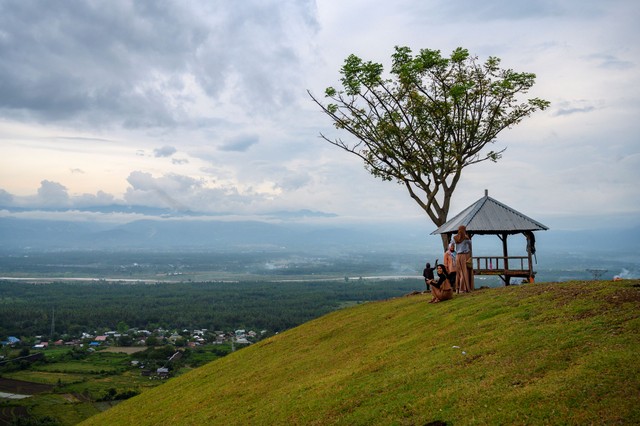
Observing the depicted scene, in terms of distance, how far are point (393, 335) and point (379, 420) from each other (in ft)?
24.5

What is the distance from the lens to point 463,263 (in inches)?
795

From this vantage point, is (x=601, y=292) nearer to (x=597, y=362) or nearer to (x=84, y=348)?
(x=597, y=362)

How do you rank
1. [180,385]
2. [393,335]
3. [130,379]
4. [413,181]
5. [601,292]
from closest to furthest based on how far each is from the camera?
[601,292]
[393,335]
[180,385]
[413,181]
[130,379]

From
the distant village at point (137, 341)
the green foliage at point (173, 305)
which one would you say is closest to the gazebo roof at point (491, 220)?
the distant village at point (137, 341)

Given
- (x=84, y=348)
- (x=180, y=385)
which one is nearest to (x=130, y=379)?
(x=84, y=348)

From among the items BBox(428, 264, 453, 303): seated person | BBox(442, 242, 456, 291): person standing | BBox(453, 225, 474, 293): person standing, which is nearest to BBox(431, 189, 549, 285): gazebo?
BBox(442, 242, 456, 291): person standing

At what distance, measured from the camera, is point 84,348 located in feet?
247

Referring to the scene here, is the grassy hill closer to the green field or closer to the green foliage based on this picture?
the green field

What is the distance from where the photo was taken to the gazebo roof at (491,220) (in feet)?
73.4

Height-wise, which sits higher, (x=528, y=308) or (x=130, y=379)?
(x=528, y=308)

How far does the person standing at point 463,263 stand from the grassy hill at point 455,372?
1.42 m

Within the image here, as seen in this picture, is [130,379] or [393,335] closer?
[393,335]

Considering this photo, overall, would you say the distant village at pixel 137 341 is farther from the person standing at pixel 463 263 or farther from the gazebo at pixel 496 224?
the person standing at pixel 463 263

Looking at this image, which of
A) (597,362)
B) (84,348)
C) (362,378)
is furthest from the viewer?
(84,348)
